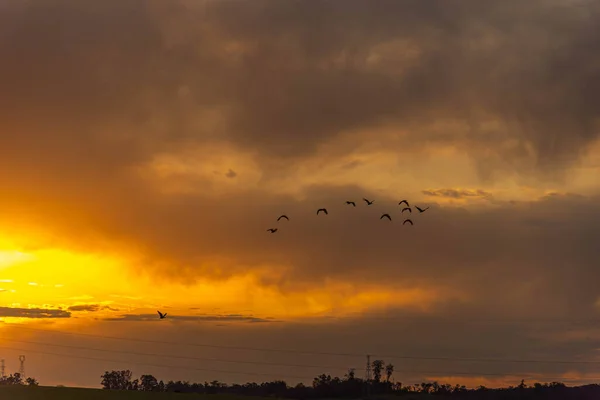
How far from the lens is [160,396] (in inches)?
7721

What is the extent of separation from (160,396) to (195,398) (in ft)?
25.9

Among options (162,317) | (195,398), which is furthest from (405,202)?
(195,398)

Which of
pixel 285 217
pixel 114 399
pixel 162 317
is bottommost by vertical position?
pixel 114 399

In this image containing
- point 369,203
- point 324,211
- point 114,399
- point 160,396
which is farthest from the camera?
point 160,396

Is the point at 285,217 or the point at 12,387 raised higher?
the point at 285,217

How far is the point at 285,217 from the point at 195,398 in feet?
241

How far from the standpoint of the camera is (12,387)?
184 meters

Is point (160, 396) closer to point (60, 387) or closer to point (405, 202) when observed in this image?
point (60, 387)

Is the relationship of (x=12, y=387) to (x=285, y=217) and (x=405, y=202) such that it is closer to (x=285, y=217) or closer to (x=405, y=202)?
(x=285, y=217)

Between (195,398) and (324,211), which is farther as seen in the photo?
(195,398)

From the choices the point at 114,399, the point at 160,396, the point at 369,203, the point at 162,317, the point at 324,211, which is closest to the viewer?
the point at 369,203

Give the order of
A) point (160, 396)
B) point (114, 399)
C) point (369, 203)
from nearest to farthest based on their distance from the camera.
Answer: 1. point (369, 203)
2. point (114, 399)
3. point (160, 396)

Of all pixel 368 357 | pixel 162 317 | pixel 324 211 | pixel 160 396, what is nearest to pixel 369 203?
pixel 324 211

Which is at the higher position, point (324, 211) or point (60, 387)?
point (324, 211)
